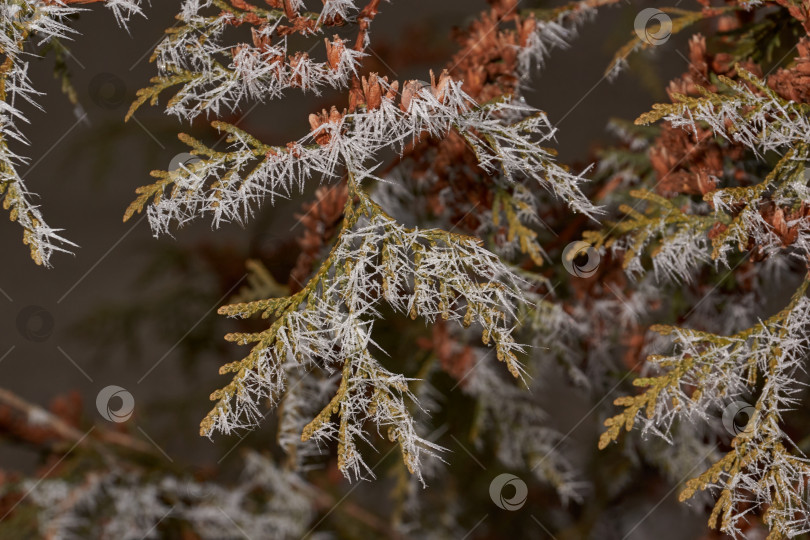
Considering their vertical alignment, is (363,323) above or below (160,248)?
below

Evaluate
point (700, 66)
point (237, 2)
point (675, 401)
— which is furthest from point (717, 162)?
point (237, 2)

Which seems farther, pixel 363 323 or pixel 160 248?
pixel 160 248

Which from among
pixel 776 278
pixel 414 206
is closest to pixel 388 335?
pixel 414 206

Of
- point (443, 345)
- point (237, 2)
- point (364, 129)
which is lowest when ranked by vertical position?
point (443, 345)

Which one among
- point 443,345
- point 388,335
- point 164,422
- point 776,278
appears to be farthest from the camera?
point 164,422

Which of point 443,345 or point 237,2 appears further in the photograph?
point 443,345

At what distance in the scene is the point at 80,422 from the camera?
1203 millimetres

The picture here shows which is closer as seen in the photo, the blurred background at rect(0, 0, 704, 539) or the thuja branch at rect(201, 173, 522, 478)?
the thuja branch at rect(201, 173, 522, 478)

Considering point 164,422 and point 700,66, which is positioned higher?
point 700,66

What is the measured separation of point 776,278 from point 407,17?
0.85 meters

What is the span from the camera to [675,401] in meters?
0.56

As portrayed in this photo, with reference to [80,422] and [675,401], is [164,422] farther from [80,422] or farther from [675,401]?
[675,401]

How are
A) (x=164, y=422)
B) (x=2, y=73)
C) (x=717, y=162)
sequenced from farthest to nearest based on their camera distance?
1. (x=164, y=422)
2. (x=717, y=162)
3. (x=2, y=73)

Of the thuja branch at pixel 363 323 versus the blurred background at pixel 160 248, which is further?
the blurred background at pixel 160 248
